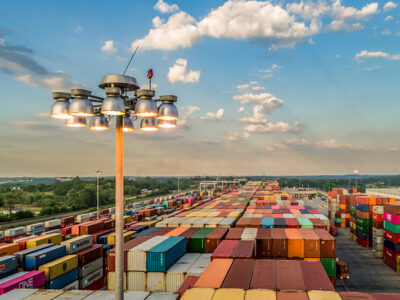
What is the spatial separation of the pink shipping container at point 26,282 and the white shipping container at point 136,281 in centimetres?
877

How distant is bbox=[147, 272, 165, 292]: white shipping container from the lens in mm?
18812

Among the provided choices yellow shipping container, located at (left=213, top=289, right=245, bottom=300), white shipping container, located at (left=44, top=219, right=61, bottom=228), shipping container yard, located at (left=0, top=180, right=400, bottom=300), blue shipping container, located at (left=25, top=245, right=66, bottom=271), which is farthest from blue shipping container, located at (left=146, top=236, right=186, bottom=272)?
white shipping container, located at (left=44, top=219, right=61, bottom=228)

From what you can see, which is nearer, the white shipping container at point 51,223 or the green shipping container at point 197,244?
the green shipping container at point 197,244

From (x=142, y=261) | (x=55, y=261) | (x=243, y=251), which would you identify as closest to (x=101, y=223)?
(x=55, y=261)

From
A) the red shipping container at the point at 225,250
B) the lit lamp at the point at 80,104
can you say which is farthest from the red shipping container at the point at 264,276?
the lit lamp at the point at 80,104

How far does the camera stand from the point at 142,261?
64.1ft

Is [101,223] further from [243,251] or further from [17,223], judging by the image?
[17,223]

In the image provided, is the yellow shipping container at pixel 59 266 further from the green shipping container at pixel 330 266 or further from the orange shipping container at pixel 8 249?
the green shipping container at pixel 330 266

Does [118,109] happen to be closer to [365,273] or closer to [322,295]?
[322,295]

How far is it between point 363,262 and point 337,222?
104 feet

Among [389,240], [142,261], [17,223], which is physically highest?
[142,261]

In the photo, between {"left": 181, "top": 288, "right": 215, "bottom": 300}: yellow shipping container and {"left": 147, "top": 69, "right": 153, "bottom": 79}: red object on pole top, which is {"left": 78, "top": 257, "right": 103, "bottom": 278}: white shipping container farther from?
{"left": 147, "top": 69, "right": 153, "bottom": 79}: red object on pole top

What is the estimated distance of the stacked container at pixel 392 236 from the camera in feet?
119

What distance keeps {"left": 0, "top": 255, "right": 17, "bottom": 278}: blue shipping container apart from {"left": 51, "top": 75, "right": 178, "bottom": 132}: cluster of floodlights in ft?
72.3
